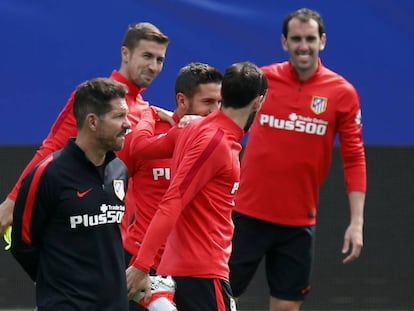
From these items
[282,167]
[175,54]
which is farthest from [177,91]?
[175,54]

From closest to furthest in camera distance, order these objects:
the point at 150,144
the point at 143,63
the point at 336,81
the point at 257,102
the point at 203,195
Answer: the point at 203,195
the point at 257,102
the point at 150,144
the point at 143,63
the point at 336,81

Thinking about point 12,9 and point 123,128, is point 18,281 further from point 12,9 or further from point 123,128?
point 123,128

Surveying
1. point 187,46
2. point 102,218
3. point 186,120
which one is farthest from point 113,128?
point 187,46

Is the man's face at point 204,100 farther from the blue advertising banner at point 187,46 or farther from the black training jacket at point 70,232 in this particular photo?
the blue advertising banner at point 187,46

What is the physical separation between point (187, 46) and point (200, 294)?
307 cm

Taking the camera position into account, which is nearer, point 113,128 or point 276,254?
point 113,128

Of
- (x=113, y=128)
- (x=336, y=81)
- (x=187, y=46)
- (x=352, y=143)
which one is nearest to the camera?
(x=113, y=128)

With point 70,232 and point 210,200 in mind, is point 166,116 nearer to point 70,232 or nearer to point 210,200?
point 210,200

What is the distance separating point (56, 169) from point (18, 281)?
3761mm

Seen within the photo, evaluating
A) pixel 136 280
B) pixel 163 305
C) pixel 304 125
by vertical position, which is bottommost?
pixel 163 305

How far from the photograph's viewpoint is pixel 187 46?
793 cm

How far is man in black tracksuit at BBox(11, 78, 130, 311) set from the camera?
4.62 m

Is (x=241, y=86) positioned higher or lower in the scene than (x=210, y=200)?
higher

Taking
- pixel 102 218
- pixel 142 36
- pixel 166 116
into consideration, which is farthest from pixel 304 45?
pixel 102 218
